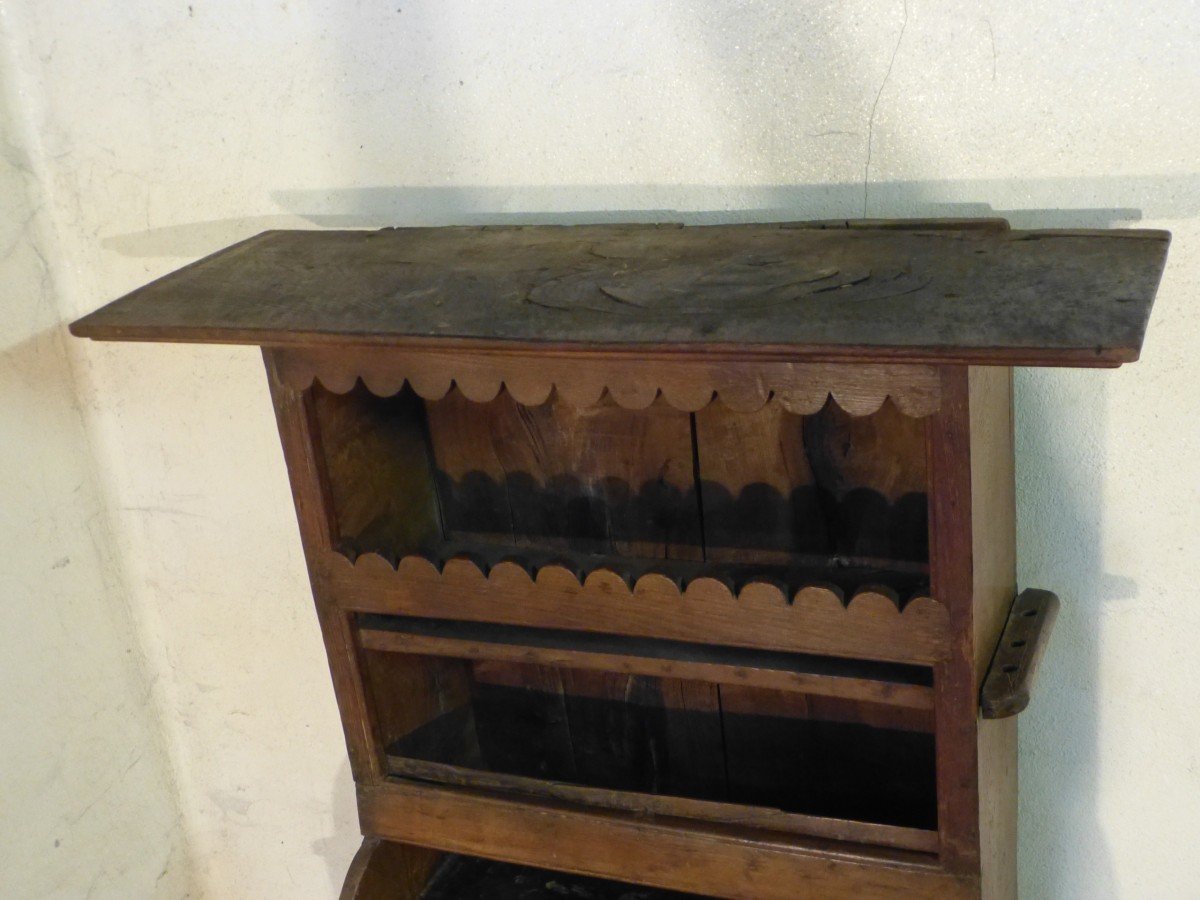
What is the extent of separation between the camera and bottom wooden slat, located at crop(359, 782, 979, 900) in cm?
114

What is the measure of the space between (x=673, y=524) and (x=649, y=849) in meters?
0.32

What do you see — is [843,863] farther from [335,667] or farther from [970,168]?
[970,168]

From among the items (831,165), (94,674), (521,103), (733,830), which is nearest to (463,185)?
(521,103)

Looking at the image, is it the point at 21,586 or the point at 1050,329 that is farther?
the point at 21,586

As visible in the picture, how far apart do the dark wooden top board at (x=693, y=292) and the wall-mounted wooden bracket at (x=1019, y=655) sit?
1.14ft

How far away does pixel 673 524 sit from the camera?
133 cm

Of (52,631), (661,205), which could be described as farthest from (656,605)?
(52,631)

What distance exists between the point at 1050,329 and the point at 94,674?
4.42 ft

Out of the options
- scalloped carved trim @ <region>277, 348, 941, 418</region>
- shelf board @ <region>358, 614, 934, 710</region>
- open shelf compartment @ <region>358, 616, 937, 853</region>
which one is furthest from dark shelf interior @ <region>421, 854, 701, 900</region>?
scalloped carved trim @ <region>277, 348, 941, 418</region>

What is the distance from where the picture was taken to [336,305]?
110 centimetres

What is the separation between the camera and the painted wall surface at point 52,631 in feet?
5.08

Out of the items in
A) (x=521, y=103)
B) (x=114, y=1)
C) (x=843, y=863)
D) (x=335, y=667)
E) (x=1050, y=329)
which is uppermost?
(x=114, y=1)

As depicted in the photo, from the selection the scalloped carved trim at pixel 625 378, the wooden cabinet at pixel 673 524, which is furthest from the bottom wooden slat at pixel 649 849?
the scalloped carved trim at pixel 625 378

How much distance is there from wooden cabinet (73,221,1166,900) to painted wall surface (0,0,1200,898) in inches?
3.5
